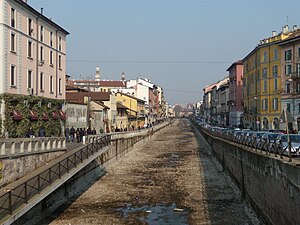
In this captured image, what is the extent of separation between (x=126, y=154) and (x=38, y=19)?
2247 centimetres

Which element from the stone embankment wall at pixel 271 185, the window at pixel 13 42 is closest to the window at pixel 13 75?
the window at pixel 13 42

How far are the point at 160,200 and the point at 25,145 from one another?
898cm

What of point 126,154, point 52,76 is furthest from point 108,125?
point 52,76

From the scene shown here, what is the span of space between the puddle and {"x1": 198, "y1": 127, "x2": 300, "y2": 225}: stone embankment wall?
12.8 feet

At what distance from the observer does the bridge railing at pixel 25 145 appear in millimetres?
19834

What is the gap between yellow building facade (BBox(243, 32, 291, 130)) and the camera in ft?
221

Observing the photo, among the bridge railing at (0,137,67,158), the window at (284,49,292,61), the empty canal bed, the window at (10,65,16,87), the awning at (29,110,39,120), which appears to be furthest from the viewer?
the window at (284,49,292,61)

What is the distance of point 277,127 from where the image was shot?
66.4 metres

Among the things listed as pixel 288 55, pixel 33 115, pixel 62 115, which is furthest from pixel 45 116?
pixel 288 55

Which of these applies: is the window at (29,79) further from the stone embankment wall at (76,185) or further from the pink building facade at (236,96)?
the pink building facade at (236,96)

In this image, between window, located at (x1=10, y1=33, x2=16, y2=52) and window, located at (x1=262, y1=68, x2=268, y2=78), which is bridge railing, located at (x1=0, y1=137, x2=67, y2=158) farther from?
window, located at (x1=262, y1=68, x2=268, y2=78)

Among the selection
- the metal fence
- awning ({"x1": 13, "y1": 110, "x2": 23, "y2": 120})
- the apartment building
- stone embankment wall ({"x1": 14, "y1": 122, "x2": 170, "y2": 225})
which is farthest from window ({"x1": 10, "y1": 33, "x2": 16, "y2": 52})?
the apartment building

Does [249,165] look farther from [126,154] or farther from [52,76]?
[126,154]

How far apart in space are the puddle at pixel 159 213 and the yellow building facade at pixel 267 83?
152ft
